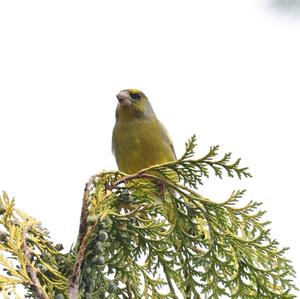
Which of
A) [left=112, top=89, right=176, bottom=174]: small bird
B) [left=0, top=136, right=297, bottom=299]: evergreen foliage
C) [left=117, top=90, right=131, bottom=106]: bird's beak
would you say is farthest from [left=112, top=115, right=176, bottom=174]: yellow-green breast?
[left=0, top=136, right=297, bottom=299]: evergreen foliage

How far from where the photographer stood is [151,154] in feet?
11.5

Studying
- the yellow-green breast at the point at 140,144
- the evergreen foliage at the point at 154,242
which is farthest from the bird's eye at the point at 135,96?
the evergreen foliage at the point at 154,242

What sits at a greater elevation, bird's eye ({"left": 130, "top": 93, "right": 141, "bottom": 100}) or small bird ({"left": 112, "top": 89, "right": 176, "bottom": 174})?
bird's eye ({"left": 130, "top": 93, "right": 141, "bottom": 100})

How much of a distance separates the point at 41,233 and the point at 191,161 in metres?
0.50

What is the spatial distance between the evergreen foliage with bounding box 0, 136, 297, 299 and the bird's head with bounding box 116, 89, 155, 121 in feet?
5.48

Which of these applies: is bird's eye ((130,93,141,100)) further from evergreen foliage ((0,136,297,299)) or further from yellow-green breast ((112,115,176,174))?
evergreen foliage ((0,136,297,299))

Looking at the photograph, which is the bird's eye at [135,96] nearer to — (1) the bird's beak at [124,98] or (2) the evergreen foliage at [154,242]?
(1) the bird's beak at [124,98]

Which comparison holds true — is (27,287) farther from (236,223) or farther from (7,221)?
(236,223)

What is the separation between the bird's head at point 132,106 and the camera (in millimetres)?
3820

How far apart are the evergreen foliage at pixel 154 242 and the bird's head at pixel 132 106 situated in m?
1.67

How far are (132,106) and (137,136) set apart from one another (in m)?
0.27

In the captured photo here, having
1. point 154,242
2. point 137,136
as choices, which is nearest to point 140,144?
point 137,136

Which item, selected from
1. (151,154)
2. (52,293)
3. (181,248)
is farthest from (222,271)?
(151,154)

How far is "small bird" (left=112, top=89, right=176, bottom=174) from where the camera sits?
11.4ft
